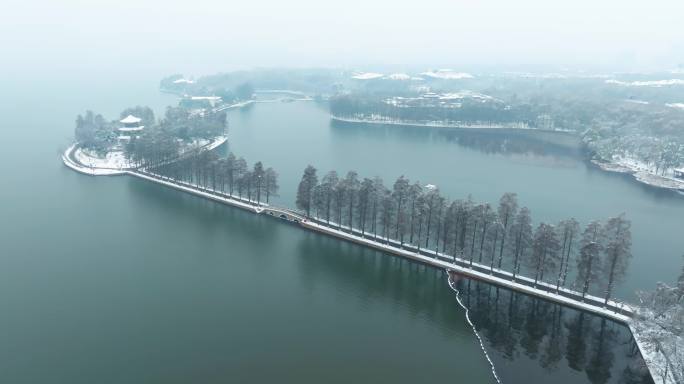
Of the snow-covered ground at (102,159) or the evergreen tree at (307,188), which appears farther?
the snow-covered ground at (102,159)

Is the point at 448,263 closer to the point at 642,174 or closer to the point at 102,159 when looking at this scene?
the point at 642,174

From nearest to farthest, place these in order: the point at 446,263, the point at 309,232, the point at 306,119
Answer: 1. the point at 446,263
2. the point at 309,232
3. the point at 306,119

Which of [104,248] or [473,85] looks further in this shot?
[473,85]

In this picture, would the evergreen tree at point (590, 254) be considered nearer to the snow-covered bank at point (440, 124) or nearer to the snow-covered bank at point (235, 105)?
the snow-covered bank at point (440, 124)

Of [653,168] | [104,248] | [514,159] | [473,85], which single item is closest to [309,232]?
[104,248]

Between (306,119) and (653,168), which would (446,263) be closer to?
(653,168)

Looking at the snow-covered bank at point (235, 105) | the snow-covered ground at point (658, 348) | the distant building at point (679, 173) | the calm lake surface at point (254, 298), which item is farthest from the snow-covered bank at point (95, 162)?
the distant building at point (679, 173)

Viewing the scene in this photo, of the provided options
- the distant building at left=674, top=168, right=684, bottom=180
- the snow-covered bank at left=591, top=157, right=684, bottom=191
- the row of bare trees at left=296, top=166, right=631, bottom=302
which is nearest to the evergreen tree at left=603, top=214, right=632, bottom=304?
the row of bare trees at left=296, top=166, right=631, bottom=302
